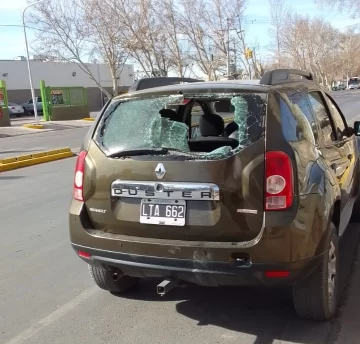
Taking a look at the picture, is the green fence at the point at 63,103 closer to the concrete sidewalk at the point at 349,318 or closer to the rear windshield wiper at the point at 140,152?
the rear windshield wiper at the point at 140,152

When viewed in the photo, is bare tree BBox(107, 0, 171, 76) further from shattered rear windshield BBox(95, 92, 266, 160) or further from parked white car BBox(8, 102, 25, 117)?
shattered rear windshield BBox(95, 92, 266, 160)

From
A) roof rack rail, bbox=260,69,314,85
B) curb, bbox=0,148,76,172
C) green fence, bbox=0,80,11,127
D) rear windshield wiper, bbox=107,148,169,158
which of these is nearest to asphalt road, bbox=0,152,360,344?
rear windshield wiper, bbox=107,148,169,158

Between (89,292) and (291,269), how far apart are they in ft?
6.21

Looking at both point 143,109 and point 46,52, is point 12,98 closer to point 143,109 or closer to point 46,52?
point 46,52

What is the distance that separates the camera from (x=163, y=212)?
3.14 m

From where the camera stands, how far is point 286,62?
7525 cm

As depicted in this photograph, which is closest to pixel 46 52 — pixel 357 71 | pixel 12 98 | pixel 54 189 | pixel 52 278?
pixel 12 98

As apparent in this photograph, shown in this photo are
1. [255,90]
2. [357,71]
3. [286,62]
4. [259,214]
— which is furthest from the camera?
[357,71]

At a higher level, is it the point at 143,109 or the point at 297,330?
the point at 143,109

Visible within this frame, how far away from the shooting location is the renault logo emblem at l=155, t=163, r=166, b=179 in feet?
10.2

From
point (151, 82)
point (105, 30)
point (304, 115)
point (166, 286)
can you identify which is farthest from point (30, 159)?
point (105, 30)

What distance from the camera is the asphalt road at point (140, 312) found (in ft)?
10.8

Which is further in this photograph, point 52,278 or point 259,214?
point 52,278

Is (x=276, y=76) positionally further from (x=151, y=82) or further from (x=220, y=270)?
(x=220, y=270)
